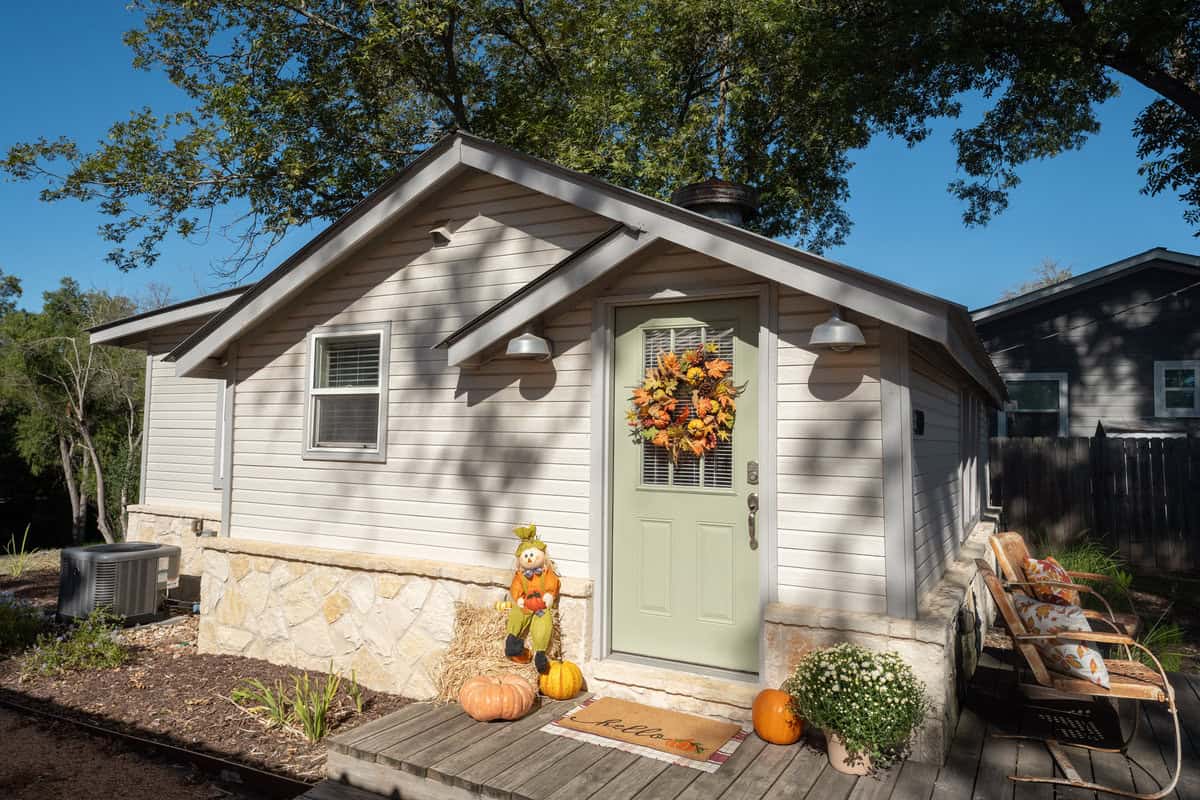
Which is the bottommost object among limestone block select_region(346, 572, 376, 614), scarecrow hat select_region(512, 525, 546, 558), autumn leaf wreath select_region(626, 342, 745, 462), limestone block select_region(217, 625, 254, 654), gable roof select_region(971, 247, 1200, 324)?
limestone block select_region(217, 625, 254, 654)

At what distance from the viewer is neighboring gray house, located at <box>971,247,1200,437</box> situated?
12.1 metres

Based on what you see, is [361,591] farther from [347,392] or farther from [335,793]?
[335,793]

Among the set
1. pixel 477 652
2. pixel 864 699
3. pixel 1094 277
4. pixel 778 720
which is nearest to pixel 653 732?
pixel 778 720

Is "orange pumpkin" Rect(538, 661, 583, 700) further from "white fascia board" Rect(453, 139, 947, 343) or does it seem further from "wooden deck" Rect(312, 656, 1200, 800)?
"white fascia board" Rect(453, 139, 947, 343)

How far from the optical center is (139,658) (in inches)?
259

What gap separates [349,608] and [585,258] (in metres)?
3.30

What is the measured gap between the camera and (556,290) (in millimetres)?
4719

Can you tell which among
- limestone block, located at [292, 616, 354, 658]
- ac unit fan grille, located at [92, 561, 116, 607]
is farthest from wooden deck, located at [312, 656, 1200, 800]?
ac unit fan grille, located at [92, 561, 116, 607]

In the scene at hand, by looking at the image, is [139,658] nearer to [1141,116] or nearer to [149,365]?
[149,365]

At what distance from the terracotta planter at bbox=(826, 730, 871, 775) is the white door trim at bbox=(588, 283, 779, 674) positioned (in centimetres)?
67

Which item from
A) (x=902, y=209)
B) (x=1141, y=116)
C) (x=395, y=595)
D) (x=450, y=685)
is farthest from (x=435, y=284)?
(x=902, y=209)

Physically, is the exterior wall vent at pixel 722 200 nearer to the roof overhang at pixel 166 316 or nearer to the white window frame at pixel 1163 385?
the roof overhang at pixel 166 316

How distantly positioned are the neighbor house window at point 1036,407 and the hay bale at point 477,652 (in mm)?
11216

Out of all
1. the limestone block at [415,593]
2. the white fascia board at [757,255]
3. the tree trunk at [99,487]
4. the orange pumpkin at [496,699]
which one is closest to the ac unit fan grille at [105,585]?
the limestone block at [415,593]
